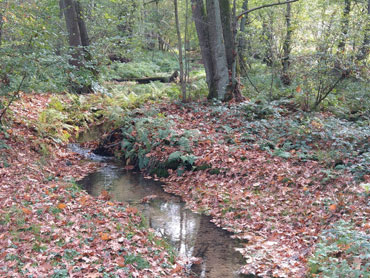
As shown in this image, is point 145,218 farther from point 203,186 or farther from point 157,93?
point 157,93

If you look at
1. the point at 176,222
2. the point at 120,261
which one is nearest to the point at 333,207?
the point at 176,222

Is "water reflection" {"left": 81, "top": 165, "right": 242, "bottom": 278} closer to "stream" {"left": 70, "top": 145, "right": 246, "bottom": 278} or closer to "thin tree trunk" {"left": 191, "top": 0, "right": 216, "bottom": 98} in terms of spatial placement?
"stream" {"left": 70, "top": 145, "right": 246, "bottom": 278}

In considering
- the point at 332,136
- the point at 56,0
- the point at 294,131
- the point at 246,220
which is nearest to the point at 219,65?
the point at 294,131

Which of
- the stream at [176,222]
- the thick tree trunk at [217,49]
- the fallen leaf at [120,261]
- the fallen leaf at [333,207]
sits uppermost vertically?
the thick tree trunk at [217,49]

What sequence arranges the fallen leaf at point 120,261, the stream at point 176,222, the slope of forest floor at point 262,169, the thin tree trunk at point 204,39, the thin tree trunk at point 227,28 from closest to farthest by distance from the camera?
the fallen leaf at point 120,261
the stream at point 176,222
the slope of forest floor at point 262,169
the thin tree trunk at point 204,39
the thin tree trunk at point 227,28

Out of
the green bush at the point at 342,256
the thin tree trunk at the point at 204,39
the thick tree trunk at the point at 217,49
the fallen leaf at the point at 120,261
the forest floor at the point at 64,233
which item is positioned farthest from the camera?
the thin tree trunk at the point at 204,39

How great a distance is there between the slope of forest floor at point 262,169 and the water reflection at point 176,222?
282 millimetres

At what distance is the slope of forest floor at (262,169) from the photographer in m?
5.96

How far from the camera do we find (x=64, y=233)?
16.9 ft

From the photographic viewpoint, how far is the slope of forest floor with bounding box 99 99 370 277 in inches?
235

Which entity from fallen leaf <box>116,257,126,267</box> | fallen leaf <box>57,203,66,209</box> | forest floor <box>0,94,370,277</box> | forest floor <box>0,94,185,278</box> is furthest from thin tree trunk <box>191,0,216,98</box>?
fallen leaf <box>116,257,126,267</box>

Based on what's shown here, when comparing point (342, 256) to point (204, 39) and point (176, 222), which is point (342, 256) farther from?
point (204, 39)

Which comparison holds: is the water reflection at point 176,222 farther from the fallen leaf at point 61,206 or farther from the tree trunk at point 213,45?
the tree trunk at point 213,45

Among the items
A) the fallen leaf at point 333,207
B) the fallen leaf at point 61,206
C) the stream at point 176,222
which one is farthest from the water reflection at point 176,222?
the fallen leaf at point 333,207
